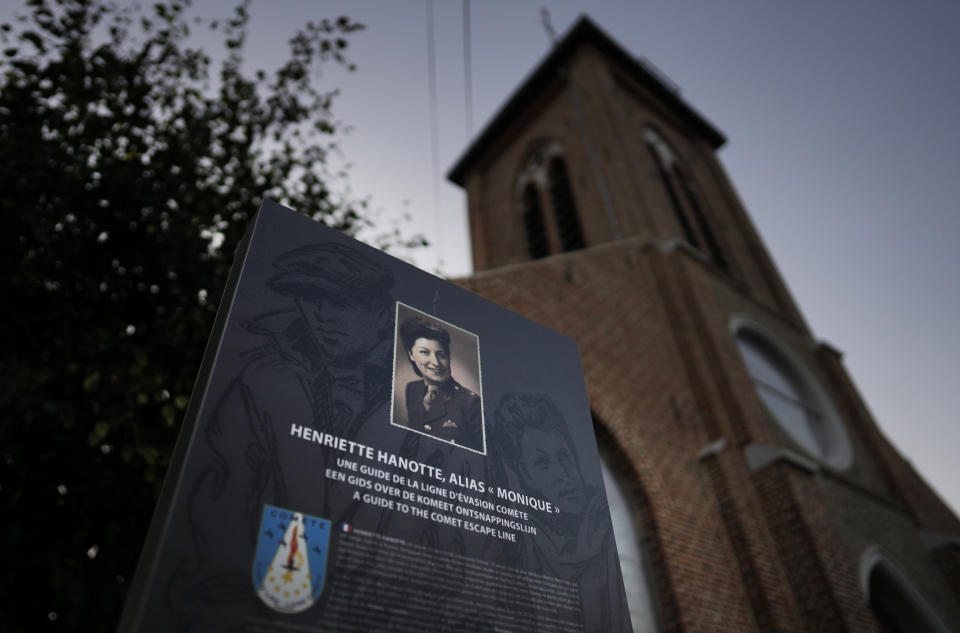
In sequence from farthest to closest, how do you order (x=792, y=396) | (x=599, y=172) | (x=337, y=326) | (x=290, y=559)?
(x=599, y=172) → (x=792, y=396) → (x=337, y=326) → (x=290, y=559)

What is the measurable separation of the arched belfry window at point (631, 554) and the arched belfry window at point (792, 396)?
12.1 ft

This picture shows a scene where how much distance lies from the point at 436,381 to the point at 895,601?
8528 mm

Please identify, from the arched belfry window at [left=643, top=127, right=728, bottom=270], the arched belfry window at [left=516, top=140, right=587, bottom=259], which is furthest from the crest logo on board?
the arched belfry window at [left=643, top=127, right=728, bottom=270]

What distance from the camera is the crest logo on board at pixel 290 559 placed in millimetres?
1944

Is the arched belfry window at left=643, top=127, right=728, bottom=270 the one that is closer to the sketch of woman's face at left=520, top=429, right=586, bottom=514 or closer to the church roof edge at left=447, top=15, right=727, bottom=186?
A: the church roof edge at left=447, top=15, right=727, bottom=186

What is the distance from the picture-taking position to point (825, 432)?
10555mm

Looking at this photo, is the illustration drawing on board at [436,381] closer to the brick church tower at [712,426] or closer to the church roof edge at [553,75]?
the brick church tower at [712,426]

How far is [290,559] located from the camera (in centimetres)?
201

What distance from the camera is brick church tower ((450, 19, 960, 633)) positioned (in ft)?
21.8

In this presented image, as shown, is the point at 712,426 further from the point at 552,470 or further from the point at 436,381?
the point at 436,381

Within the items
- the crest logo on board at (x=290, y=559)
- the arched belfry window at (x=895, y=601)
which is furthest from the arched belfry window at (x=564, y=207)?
the crest logo on board at (x=290, y=559)

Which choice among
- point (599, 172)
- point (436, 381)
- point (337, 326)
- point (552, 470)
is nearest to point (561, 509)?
point (552, 470)

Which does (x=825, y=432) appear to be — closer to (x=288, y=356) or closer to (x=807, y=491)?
(x=807, y=491)

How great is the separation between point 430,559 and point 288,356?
927 millimetres
